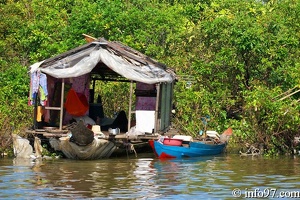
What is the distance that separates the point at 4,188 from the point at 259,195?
422 cm

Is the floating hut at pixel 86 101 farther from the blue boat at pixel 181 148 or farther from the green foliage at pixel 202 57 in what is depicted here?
the green foliage at pixel 202 57

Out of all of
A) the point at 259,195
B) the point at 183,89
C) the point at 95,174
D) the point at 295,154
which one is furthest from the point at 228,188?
the point at 183,89

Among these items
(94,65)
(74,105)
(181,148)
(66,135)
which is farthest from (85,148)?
(181,148)

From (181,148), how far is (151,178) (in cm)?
362

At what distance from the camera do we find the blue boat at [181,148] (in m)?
17.4

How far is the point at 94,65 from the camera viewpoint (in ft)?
56.4

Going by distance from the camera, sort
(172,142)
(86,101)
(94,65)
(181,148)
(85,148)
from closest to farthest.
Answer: (85,148), (94,65), (172,142), (181,148), (86,101)

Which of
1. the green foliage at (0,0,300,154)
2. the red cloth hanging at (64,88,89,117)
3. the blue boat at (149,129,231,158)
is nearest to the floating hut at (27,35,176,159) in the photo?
the red cloth hanging at (64,88,89,117)

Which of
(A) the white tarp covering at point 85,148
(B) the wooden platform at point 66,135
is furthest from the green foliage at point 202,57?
(A) the white tarp covering at point 85,148

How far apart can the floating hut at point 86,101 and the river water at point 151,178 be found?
0.49 metres

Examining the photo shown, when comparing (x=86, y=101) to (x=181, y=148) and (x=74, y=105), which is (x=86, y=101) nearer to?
(x=74, y=105)

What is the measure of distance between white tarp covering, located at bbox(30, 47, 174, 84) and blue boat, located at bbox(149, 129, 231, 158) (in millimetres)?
1413

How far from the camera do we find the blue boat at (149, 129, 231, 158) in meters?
17.4

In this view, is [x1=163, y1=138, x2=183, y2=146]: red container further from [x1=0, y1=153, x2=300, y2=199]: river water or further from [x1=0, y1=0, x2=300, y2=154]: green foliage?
[x1=0, y1=0, x2=300, y2=154]: green foliage
